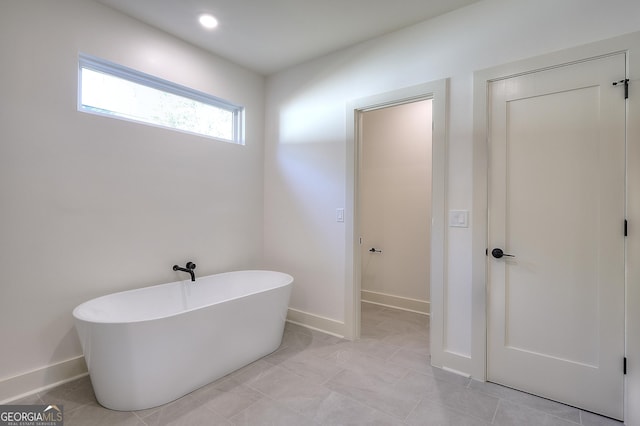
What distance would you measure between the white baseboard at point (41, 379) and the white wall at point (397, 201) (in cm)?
280

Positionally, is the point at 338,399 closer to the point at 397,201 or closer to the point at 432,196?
the point at 432,196

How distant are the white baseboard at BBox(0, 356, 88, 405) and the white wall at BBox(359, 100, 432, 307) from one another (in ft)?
9.17

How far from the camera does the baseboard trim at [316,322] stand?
114 inches

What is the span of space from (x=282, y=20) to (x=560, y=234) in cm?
256

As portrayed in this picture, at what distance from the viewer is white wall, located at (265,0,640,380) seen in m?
Result: 1.93

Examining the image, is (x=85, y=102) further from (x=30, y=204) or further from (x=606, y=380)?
(x=606, y=380)

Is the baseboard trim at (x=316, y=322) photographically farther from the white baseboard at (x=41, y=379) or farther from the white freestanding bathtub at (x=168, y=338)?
the white baseboard at (x=41, y=379)

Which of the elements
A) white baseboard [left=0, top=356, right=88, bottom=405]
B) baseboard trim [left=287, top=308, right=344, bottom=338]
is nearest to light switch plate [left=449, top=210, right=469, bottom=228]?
baseboard trim [left=287, top=308, right=344, bottom=338]

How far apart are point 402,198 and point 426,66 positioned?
1.68m

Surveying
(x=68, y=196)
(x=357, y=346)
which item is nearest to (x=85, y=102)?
(x=68, y=196)

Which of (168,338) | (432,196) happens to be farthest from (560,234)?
(168,338)

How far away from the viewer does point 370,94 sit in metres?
2.68

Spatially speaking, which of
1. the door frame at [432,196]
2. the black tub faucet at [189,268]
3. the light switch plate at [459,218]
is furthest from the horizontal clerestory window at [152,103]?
the light switch plate at [459,218]

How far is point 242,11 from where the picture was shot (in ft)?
7.50
